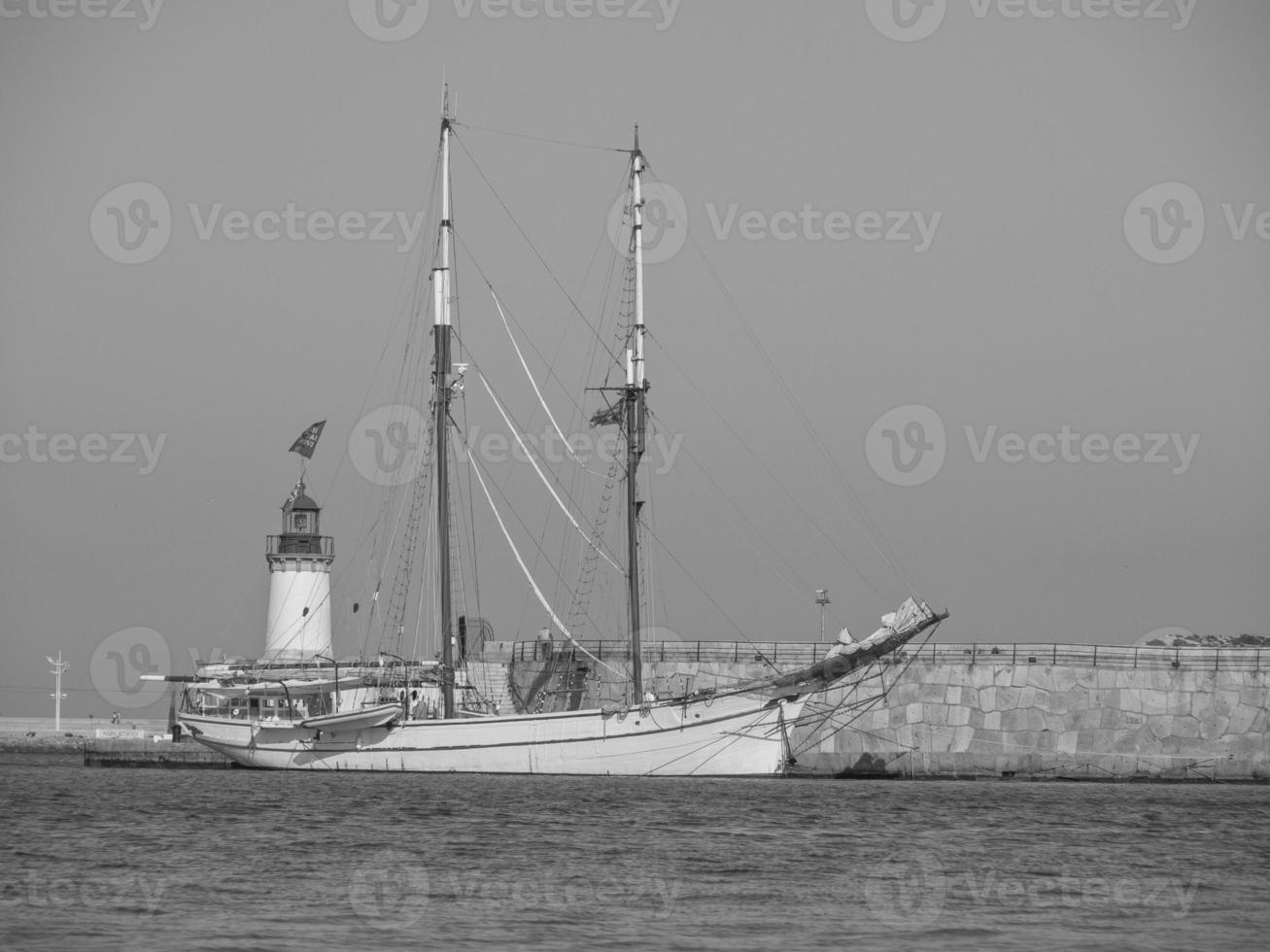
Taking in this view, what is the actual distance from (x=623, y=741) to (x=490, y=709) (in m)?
9.06

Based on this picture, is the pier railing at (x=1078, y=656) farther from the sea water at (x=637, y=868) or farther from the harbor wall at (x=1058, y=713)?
the sea water at (x=637, y=868)

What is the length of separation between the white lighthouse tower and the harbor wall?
23524mm

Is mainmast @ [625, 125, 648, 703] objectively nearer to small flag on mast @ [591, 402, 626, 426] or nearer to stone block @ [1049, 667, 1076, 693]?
small flag on mast @ [591, 402, 626, 426]

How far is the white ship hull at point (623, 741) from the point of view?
184 feet

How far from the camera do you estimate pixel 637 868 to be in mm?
31906

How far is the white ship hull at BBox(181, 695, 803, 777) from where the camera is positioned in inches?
2206

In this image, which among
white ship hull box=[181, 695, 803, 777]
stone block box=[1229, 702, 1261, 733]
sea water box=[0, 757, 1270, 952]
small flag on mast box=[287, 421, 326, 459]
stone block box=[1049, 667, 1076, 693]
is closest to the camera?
sea water box=[0, 757, 1270, 952]

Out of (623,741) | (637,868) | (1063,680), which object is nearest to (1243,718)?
(1063,680)

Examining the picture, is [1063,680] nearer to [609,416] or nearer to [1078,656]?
[1078,656]

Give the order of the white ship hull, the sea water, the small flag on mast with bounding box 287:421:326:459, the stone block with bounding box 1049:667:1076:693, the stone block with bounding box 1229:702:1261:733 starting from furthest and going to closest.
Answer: the small flag on mast with bounding box 287:421:326:459 < the white ship hull < the stone block with bounding box 1049:667:1076:693 < the stone block with bounding box 1229:702:1261:733 < the sea water

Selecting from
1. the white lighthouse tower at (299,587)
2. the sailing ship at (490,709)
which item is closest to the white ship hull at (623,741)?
the sailing ship at (490,709)

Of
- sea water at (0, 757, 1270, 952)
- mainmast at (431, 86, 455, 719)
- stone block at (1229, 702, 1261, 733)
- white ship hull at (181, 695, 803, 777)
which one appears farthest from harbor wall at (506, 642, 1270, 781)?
mainmast at (431, 86, 455, 719)

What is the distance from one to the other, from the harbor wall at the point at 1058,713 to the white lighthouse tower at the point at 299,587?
23524mm

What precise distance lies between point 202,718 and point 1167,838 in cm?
3855
